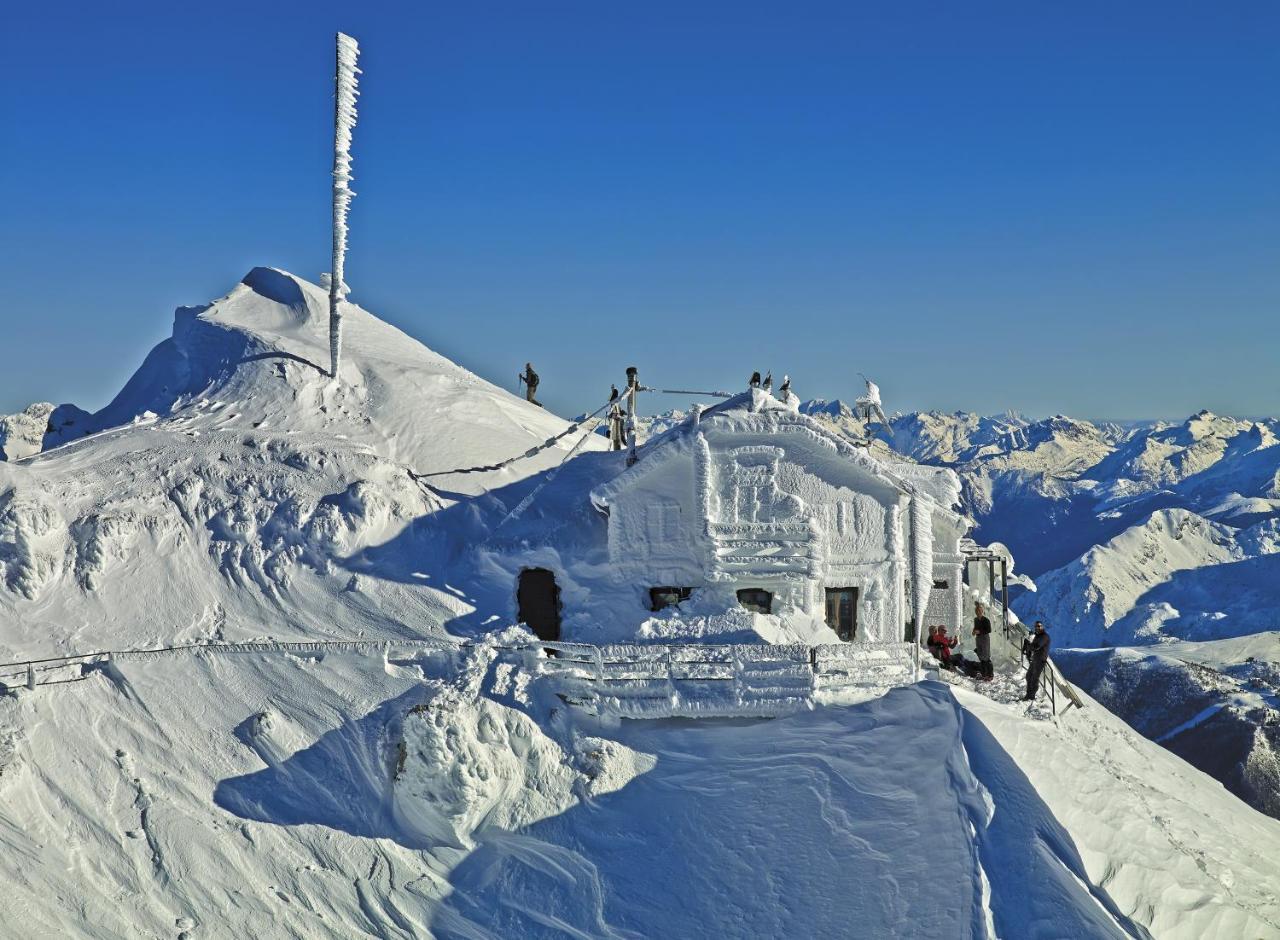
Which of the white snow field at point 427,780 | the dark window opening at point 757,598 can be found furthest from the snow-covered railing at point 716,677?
the dark window opening at point 757,598

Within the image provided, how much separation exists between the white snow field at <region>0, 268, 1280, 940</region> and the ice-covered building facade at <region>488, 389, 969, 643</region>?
5.66 ft

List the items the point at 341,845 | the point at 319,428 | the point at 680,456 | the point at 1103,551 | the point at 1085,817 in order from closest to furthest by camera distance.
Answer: the point at 1085,817, the point at 341,845, the point at 680,456, the point at 319,428, the point at 1103,551

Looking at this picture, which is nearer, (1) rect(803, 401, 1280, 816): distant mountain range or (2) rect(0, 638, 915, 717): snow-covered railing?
(2) rect(0, 638, 915, 717): snow-covered railing

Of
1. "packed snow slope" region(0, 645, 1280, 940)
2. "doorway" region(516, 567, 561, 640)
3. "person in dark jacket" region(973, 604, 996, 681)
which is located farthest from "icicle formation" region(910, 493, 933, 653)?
"doorway" region(516, 567, 561, 640)

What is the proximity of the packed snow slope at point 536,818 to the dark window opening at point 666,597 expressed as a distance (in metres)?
4.57

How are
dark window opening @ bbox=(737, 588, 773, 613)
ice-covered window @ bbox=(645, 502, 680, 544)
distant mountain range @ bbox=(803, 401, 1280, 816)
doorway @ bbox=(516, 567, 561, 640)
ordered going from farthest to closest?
distant mountain range @ bbox=(803, 401, 1280, 816)
doorway @ bbox=(516, 567, 561, 640)
ice-covered window @ bbox=(645, 502, 680, 544)
dark window opening @ bbox=(737, 588, 773, 613)

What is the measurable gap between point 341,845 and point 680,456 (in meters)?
12.7

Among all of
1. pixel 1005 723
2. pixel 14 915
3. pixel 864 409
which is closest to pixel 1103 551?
pixel 864 409

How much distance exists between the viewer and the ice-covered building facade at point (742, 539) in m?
34.6

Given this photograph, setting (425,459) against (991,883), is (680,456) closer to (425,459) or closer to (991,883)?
(425,459)

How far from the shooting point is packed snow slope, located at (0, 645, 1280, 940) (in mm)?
26859

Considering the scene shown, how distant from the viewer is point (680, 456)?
114ft

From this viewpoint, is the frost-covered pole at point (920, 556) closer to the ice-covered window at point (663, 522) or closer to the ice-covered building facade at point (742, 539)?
the ice-covered building facade at point (742, 539)

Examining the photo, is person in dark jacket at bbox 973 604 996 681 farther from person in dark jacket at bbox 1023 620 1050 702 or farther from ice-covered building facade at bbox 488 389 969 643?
ice-covered building facade at bbox 488 389 969 643
